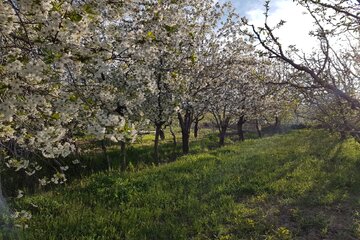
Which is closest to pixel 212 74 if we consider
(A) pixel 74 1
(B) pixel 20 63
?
(A) pixel 74 1

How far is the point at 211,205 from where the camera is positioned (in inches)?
295

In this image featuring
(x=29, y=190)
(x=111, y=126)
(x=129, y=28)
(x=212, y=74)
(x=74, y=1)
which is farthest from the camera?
(x=212, y=74)

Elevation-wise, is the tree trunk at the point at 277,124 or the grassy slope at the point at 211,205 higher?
the tree trunk at the point at 277,124

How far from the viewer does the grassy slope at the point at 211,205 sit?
6227 mm

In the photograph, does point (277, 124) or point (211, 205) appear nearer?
point (211, 205)

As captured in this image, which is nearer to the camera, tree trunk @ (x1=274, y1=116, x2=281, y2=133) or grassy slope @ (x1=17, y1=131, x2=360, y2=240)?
grassy slope @ (x1=17, y1=131, x2=360, y2=240)

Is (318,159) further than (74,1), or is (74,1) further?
(318,159)

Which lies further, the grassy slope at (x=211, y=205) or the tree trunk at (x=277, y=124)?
the tree trunk at (x=277, y=124)

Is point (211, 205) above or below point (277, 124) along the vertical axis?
below

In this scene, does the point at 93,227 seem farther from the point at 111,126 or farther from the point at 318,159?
the point at 318,159

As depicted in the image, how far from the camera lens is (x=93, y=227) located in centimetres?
625

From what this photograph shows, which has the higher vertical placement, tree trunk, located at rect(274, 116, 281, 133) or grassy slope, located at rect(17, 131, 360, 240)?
tree trunk, located at rect(274, 116, 281, 133)

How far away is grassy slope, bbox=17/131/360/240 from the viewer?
623 centimetres

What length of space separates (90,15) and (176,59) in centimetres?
1059
